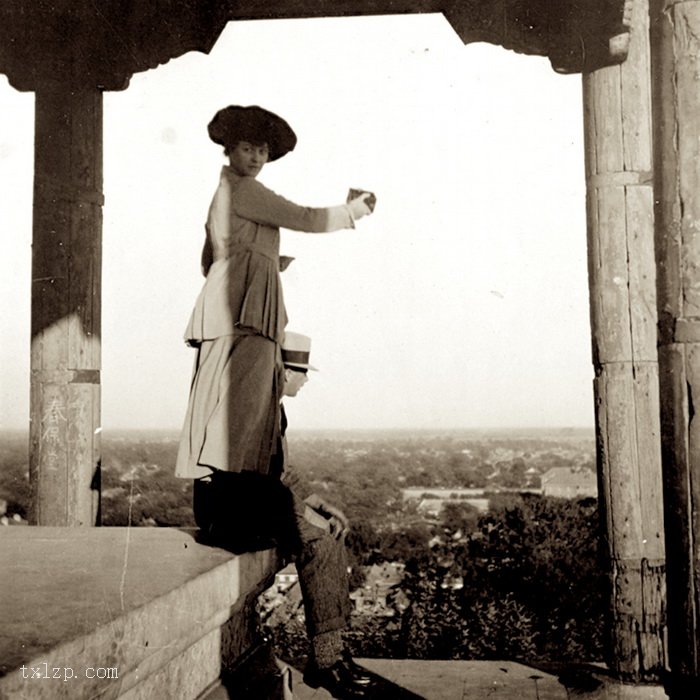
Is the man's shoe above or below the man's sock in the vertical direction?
below

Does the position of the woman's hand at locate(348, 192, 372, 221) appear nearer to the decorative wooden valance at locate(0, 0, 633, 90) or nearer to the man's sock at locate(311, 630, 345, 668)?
the man's sock at locate(311, 630, 345, 668)

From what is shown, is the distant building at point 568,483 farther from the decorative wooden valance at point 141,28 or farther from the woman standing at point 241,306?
the woman standing at point 241,306

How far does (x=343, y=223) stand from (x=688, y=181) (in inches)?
67.7

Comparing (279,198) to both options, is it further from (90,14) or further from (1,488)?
(1,488)

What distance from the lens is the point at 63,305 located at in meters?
5.59

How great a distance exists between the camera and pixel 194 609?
2730 millimetres

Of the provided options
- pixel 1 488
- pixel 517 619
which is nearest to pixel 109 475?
pixel 1 488

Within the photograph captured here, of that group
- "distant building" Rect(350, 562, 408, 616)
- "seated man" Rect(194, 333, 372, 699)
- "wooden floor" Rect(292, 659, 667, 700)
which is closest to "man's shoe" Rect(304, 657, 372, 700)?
"seated man" Rect(194, 333, 372, 699)

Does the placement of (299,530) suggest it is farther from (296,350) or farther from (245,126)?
(245,126)

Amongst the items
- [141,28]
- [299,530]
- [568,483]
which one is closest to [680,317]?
[299,530]

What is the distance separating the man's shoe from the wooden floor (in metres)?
0.87

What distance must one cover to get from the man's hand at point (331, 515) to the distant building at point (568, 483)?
600cm

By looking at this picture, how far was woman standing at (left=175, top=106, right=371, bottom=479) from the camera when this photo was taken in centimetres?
370

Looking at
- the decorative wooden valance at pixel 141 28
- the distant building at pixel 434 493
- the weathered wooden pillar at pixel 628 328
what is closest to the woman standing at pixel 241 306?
the weathered wooden pillar at pixel 628 328
